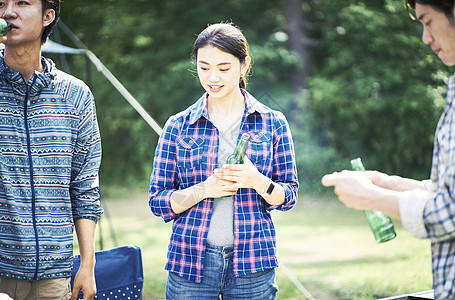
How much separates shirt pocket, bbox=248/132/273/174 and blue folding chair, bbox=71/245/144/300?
78 cm

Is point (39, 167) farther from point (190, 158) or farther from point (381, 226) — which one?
point (381, 226)

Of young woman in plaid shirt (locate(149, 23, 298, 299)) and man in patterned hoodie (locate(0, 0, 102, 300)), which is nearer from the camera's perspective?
man in patterned hoodie (locate(0, 0, 102, 300))

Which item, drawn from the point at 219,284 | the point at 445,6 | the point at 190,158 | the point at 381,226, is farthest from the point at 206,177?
the point at 445,6

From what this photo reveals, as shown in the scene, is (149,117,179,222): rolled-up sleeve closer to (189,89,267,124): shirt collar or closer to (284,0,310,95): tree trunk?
(189,89,267,124): shirt collar

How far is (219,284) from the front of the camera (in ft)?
6.64

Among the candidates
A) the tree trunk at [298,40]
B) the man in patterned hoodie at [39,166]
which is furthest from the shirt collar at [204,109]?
the tree trunk at [298,40]

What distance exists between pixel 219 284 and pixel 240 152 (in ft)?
1.58

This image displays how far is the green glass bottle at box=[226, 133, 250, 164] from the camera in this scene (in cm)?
195

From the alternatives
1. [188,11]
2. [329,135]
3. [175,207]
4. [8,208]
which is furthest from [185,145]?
[188,11]

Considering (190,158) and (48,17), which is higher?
(48,17)

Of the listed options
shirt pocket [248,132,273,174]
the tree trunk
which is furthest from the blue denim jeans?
the tree trunk

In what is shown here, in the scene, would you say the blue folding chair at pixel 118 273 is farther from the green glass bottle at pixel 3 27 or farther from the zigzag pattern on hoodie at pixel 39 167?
the green glass bottle at pixel 3 27

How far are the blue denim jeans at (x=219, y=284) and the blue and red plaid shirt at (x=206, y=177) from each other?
31 millimetres

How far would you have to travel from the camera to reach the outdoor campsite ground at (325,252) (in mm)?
5105
